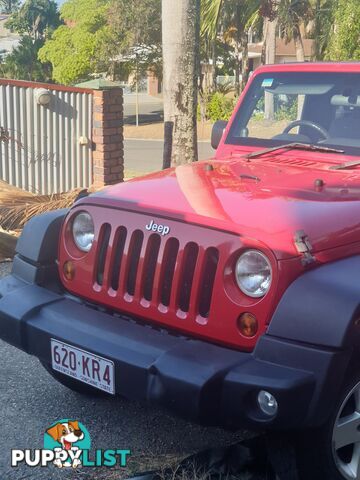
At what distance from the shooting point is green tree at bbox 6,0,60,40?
193 feet

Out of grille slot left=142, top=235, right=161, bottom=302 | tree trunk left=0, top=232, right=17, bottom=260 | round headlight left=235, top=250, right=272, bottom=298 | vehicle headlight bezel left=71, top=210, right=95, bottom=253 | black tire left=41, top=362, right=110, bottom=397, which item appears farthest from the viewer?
tree trunk left=0, top=232, right=17, bottom=260

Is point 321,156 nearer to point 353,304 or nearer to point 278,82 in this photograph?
point 278,82

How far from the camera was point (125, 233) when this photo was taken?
3.54 meters

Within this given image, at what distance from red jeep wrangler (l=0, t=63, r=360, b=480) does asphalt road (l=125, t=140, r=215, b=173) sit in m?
13.5

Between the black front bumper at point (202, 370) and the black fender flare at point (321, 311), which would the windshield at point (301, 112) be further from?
the black front bumper at point (202, 370)

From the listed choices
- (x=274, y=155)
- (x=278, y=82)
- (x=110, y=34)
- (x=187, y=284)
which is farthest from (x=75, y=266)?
(x=110, y=34)

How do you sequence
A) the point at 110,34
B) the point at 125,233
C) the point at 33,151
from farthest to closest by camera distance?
the point at 110,34
the point at 33,151
the point at 125,233

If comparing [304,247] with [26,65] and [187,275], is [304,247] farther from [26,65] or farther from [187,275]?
[26,65]

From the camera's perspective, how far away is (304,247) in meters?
3.09

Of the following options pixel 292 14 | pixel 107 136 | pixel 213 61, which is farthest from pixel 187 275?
pixel 213 61

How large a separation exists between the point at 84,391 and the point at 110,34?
111ft

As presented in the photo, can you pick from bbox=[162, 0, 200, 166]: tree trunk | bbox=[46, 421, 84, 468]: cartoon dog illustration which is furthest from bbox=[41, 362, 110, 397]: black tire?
bbox=[162, 0, 200, 166]: tree trunk

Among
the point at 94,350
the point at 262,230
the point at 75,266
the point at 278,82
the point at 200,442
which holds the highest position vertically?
the point at 278,82

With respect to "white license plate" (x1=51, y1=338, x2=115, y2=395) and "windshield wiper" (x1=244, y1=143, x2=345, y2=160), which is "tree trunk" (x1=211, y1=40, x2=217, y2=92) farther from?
"white license plate" (x1=51, y1=338, x2=115, y2=395)
